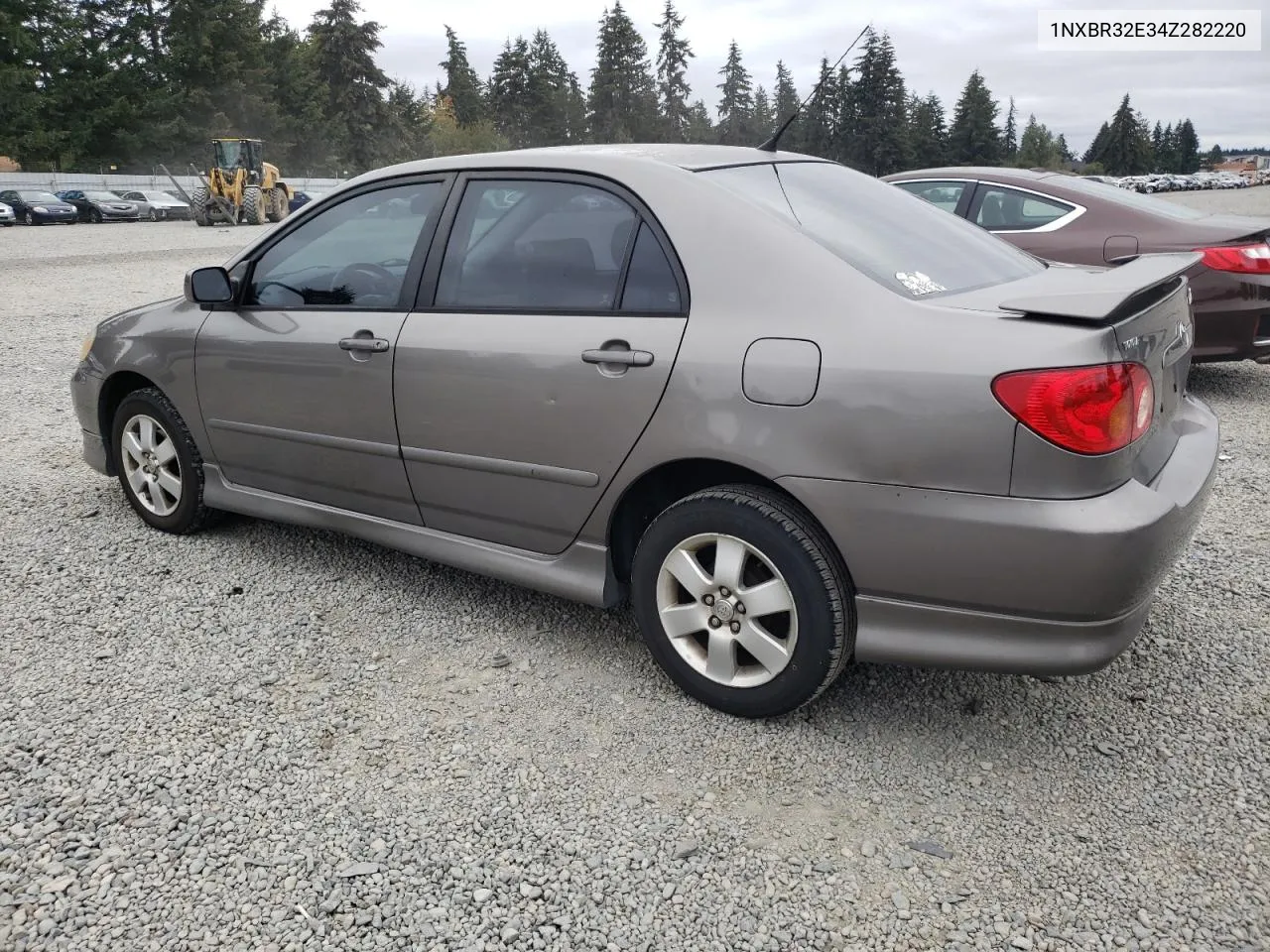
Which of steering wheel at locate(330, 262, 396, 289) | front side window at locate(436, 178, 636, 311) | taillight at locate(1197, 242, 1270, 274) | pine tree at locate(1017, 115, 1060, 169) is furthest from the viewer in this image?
pine tree at locate(1017, 115, 1060, 169)

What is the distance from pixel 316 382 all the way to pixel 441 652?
1068 millimetres

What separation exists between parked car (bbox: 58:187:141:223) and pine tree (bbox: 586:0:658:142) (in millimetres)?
51999

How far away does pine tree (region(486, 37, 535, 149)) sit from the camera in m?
87.3

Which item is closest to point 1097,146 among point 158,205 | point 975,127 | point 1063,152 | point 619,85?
point 1063,152

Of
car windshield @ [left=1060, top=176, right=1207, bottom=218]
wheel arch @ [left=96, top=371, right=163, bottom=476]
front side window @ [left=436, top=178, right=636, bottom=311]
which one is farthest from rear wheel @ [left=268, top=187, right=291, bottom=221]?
front side window @ [left=436, top=178, right=636, bottom=311]

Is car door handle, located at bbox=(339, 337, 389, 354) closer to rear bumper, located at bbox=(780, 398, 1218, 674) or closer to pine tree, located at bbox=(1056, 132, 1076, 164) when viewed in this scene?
rear bumper, located at bbox=(780, 398, 1218, 674)

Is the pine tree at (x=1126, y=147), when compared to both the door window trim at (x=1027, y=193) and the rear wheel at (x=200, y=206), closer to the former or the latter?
the rear wheel at (x=200, y=206)

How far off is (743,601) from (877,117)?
183 ft

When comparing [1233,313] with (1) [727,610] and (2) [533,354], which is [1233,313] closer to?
(1) [727,610]

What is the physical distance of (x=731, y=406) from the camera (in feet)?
8.73

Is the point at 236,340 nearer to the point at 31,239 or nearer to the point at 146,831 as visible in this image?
the point at 146,831

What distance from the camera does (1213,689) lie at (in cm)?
300

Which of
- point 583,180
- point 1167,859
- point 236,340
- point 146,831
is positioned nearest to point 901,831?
point 1167,859

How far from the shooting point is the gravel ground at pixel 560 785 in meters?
2.16
